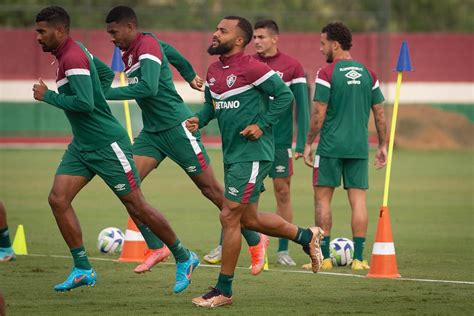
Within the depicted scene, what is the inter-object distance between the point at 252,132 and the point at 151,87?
49.7 inches

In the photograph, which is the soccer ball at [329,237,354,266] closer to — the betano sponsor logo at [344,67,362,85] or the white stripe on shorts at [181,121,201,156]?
the betano sponsor logo at [344,67,362,85]

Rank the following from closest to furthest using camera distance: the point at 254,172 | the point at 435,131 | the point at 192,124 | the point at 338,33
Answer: the point at 254,172 < the point at 192,124 < the point at 338,33 < the point at 435,131

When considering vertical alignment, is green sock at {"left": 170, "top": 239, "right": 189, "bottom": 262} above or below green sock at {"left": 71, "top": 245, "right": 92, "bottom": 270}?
above

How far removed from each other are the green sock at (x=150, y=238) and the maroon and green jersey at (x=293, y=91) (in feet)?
7.24

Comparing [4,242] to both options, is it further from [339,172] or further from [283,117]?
[339,172]

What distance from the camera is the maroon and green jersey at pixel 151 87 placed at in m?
10.4

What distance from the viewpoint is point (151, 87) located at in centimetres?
1035

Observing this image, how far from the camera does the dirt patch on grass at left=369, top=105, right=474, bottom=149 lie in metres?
39.5

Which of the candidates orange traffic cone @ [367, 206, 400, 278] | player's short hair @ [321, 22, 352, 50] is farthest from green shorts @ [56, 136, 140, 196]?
Answer: player's short hair @ [321, 22, 352, 50]

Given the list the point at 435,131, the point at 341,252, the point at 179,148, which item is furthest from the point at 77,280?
the point at 435,131

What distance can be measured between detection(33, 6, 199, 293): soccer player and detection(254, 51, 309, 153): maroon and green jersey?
2.65m

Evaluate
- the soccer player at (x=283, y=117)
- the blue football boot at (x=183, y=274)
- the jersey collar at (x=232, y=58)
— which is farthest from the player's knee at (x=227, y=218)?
the soccer player at (x=283, y=117)

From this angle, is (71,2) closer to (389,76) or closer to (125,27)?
(389,76)

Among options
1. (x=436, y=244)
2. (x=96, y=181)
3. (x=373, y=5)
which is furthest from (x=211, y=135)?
(x=436, y=244)
